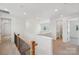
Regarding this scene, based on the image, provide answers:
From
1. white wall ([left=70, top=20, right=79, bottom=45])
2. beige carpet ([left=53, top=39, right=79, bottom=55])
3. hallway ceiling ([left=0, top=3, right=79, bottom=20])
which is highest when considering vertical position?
hallway ceiling ([left=0, top=3, right=79, bottom=20])

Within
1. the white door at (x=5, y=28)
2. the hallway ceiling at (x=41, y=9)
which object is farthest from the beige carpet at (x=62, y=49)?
the white door at (x=5, y=28)

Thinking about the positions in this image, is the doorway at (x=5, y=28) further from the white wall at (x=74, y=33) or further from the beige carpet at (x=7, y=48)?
the white wall at (x=74, y=33)

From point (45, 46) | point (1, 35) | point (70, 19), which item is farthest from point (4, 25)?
point (70, 19)

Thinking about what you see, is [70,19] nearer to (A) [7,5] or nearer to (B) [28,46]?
(B) [28,46]

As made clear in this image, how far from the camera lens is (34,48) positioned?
7.26ft

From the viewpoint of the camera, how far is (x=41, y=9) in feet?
7.07

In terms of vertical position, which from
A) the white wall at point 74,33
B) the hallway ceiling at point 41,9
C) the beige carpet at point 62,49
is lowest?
the beige carpet at point 62,49

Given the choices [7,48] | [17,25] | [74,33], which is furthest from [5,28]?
[74,33]

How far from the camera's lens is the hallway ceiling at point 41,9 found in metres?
2.12

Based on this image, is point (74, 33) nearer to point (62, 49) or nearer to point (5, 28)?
point (62, 49)

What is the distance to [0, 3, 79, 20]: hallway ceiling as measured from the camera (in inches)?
83.7

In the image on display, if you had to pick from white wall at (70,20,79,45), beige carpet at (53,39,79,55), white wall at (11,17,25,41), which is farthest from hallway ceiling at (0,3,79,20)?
beige carpet at (53,39,79,55)

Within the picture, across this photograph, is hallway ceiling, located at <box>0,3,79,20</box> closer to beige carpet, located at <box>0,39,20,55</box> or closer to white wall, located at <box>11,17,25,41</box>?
white wall, located at <box>11,17,25,41</box>
